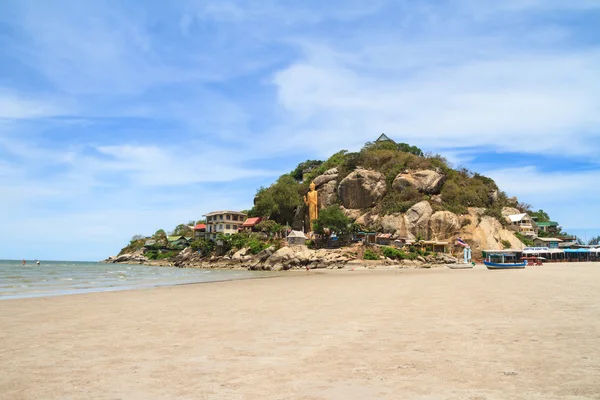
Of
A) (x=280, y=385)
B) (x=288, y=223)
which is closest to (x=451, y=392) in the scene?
(x=280, y=385)

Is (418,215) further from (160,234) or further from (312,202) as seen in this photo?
(160,234)

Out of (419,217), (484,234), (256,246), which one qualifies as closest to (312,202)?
(256,246)

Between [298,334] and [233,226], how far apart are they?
8959 centimetres

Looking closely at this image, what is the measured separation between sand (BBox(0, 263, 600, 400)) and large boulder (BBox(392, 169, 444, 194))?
211ft

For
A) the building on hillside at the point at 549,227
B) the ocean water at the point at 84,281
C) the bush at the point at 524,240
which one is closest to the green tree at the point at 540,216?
the building on hillside at the point at 549,227

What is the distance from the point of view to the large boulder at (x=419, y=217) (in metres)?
71.9

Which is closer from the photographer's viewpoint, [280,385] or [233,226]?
[280,385]

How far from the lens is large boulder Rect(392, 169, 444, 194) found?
78375mm

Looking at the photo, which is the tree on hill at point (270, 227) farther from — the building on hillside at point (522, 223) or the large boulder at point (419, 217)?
the building on hillside at point (522, 223)

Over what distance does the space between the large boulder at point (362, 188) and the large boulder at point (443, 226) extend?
13182 millimetres

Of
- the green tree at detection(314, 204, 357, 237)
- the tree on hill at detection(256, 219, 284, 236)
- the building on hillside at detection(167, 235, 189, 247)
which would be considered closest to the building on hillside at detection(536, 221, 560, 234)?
the green tree at detection(314, 204, 357, 237)

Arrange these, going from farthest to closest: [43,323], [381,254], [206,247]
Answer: [206,247], [381,254], [43,323]

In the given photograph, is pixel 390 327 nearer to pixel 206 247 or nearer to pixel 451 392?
pixel 451 392

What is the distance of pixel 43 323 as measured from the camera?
13.3 m
